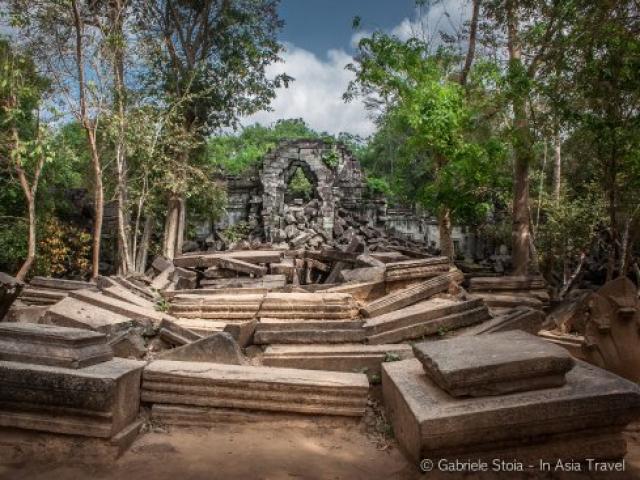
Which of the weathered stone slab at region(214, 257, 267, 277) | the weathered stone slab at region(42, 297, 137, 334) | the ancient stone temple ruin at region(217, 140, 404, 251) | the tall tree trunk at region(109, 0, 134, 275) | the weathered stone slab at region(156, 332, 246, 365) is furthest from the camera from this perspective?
the ancient stone temple ruin at region(217, 140, 404, 251)

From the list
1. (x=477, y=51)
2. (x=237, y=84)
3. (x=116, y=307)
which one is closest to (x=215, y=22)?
(x=237, y=84)

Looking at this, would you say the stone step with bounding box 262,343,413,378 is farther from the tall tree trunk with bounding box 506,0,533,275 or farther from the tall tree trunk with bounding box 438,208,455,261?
the tall tree trunk with bounding box 438,208,455,261

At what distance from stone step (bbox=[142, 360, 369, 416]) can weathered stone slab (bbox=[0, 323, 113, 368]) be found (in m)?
0.42

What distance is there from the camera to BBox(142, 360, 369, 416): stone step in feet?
9.84

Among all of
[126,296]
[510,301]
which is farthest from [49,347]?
[510,301]

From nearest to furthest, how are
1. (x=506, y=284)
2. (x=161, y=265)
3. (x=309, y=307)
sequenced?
(x=309, y=307)
(x=506, y=284)
(x=161, y=265)

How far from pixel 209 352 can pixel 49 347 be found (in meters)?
1.20

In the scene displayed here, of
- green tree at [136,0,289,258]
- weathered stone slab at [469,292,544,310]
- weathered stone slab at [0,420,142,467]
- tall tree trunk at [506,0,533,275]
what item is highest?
green tree at [136,0,289,258]

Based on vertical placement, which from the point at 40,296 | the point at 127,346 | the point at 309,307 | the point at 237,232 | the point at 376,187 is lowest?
the point at 127,346

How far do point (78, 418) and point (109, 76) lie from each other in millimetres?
8527

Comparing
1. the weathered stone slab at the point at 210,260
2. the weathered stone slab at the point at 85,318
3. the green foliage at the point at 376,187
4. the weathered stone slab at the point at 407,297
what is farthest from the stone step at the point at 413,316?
the green foliage at the point at 376,187

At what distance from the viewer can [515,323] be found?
4.53 metres

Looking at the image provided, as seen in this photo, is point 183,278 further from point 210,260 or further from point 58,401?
point 58,401

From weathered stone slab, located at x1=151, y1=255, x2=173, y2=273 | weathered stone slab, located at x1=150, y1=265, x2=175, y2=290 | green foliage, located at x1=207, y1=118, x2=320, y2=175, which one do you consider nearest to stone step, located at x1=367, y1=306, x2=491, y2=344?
weathered stone slab, located at x1=150, y1=265, x2=175, y2=290
